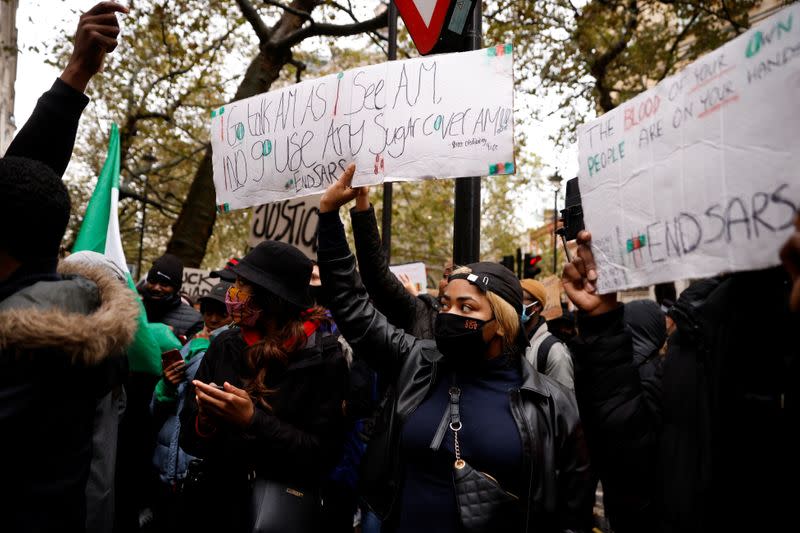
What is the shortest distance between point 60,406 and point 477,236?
243 centimetres

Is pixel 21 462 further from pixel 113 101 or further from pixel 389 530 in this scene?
pixel 113 101

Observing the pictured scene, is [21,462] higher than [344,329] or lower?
lower

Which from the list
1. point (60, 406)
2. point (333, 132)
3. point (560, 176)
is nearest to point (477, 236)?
point (333, 132)

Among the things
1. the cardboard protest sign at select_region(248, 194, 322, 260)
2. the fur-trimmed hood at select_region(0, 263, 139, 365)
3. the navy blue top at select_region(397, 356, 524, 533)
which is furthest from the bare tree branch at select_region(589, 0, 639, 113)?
the fur-trimmed hood at select_region(0, 263, 139, 365)

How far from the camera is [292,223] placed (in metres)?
5.76

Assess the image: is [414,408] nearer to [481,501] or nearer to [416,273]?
[481,501]

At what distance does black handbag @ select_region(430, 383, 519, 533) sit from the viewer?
A: 216 centimetres

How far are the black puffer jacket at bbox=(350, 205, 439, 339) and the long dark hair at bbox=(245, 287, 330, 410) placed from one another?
323mm

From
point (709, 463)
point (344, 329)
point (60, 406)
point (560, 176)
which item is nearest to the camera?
point (709, 463)

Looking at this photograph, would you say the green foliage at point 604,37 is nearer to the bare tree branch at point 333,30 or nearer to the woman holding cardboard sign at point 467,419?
the bare tree branch at point 333,30

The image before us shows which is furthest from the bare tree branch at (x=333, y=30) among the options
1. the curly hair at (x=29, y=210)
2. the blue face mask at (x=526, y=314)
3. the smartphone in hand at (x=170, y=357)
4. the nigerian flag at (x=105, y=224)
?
the curly hair at (x=29, y=210)

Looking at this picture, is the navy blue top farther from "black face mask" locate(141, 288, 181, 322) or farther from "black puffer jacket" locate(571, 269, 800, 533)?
"black face mask" locate(141, 288, 181, 322)

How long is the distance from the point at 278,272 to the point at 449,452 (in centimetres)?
113

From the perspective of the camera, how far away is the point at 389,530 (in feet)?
7.64
